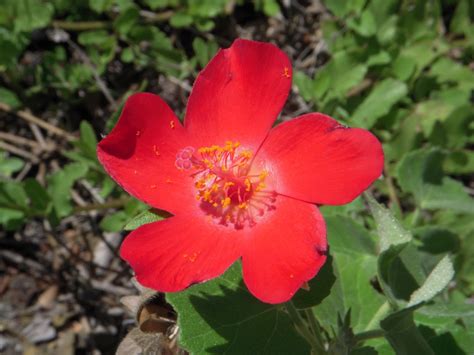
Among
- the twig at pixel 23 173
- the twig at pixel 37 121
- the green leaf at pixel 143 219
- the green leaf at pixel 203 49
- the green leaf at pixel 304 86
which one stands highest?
the green leaf at pixel 143 219

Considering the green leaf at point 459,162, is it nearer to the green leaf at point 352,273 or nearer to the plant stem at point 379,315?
the green leaf at point 352,273

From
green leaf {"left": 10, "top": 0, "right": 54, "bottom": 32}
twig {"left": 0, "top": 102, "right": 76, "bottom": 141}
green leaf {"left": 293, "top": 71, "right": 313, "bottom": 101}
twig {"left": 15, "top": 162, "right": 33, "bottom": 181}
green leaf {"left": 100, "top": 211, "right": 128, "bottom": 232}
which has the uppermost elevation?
green leaf {"left": 10, "top": 0, "right": 54, "bottom": 32}

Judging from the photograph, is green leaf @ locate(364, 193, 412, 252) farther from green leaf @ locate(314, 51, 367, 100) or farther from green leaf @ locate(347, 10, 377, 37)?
green leaf @ locate(347, 10, 377, 37)

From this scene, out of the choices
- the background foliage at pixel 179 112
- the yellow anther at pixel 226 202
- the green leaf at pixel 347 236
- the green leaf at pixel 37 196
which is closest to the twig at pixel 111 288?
the background foliage at pixel 179 112

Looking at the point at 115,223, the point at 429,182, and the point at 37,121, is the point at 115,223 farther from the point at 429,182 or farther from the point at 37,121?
the point at 429,182

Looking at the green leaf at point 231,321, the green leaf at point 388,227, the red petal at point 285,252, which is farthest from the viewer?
the green leaf at point 231,321

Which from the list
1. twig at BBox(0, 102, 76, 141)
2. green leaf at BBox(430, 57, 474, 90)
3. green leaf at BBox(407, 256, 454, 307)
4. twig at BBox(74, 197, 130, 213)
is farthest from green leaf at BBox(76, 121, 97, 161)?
green leaf at BBox(430, 57, 474, 90)
